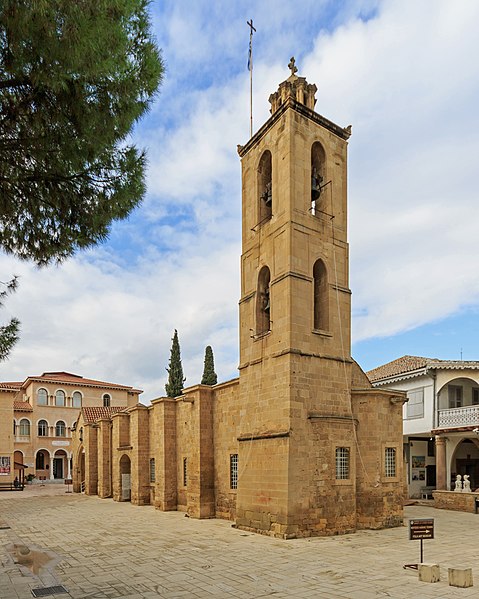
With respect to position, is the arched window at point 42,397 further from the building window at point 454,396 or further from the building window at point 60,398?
the building window at point 454,396

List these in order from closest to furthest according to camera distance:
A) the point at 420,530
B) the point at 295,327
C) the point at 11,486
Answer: the point at 420,530 < the point at 295,327 < the point at 11,486

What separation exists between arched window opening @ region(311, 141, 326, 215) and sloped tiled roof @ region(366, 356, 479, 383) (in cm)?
1203

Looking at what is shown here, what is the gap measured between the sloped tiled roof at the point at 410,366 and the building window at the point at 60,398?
105 feet

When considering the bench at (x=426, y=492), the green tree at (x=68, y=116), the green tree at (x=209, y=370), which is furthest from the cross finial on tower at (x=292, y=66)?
the green tree at (x=209, y=370)

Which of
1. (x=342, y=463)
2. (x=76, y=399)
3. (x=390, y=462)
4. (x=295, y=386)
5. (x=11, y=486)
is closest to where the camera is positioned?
(x=295, y=386)

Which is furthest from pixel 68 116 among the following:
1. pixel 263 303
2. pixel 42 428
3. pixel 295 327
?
→ pixel 42 428

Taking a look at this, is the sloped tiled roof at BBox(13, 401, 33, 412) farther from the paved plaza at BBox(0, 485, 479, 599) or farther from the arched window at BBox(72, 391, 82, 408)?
the paved plaza at BBox(0, 485, 479, 599)

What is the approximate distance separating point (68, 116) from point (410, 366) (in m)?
26.0

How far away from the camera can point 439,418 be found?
27000 millimetres

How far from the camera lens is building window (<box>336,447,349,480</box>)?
17688 millimetres

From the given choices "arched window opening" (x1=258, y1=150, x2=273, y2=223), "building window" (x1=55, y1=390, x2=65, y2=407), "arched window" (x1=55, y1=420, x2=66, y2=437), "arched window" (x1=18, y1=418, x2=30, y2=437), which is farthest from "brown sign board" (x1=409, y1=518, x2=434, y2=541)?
"building window" (x1=55, y1=390, x2=65, y2=407)

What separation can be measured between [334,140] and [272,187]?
3.09 meters

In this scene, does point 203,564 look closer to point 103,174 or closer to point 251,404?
point 251,404

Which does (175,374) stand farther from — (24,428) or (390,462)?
(390,462)
